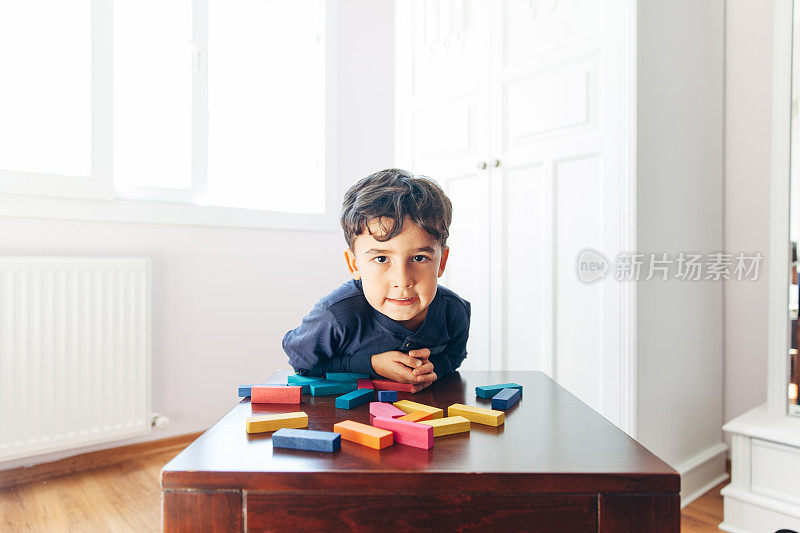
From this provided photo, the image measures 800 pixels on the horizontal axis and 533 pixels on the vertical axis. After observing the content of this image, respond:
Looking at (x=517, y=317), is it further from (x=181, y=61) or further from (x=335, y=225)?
(x=181, y=61)

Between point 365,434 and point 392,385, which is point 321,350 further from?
point 365,434

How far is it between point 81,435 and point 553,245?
5.34 ft

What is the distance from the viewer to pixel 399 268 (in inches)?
27.6

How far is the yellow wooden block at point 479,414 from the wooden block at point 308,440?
6.2 inches

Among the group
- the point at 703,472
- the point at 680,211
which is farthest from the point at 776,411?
the point at 680,211

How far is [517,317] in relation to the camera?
1.63m

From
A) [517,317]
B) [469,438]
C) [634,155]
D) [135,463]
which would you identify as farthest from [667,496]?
[135,463]

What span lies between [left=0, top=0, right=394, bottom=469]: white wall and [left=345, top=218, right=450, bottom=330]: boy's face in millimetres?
1394

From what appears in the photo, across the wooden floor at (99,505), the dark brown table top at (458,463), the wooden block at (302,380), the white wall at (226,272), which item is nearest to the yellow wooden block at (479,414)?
the dark brown table top at (458,463)

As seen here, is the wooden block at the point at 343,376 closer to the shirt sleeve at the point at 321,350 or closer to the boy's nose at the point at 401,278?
the shirt sleeve at the point at 321,350

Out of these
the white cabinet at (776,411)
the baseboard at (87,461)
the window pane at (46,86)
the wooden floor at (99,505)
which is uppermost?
the window pane at (46,86)

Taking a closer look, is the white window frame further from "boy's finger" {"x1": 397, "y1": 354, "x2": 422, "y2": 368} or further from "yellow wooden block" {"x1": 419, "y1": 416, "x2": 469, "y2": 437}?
"yellow wooden block" {"x1": 419, "y1": 416, "x2": 469, "y2": 437}

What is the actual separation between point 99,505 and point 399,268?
1340mm

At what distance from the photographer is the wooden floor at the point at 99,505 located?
4.38 feet
